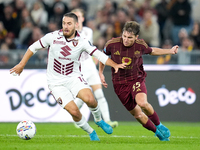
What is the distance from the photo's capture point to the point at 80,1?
1481 cm

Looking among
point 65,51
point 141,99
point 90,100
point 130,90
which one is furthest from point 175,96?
point 65,51

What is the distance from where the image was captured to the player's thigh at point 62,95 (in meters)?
6.66

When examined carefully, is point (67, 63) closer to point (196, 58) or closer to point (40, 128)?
point (40, 128)

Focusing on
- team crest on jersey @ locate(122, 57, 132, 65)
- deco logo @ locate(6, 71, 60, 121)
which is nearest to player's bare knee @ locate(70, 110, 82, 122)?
team crest on jersey @ locate(122, 57, 132, 65)

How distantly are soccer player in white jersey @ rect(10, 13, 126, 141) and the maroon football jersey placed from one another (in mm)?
298

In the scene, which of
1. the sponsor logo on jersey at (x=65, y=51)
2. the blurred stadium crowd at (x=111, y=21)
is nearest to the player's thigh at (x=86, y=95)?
the sponsor logo on jersey at (x=65, y=51)

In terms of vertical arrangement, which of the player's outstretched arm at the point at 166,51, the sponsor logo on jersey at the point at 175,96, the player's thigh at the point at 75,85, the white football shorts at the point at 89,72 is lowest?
the sponsor logo on jersey at the point at 175,96

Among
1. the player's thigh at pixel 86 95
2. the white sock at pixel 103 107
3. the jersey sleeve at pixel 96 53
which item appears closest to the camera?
the jersey sleeve at pixel 96 53

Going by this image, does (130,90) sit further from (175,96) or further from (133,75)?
(175,96)

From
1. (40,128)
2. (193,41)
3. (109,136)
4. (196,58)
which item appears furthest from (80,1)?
(109,136)

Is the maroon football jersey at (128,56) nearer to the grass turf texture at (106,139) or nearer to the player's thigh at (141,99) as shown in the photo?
the player's thigh at (141,99)

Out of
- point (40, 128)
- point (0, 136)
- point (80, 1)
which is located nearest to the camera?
point (0, 136)

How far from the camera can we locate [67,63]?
22.2 feet

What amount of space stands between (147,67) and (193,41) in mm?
2719
